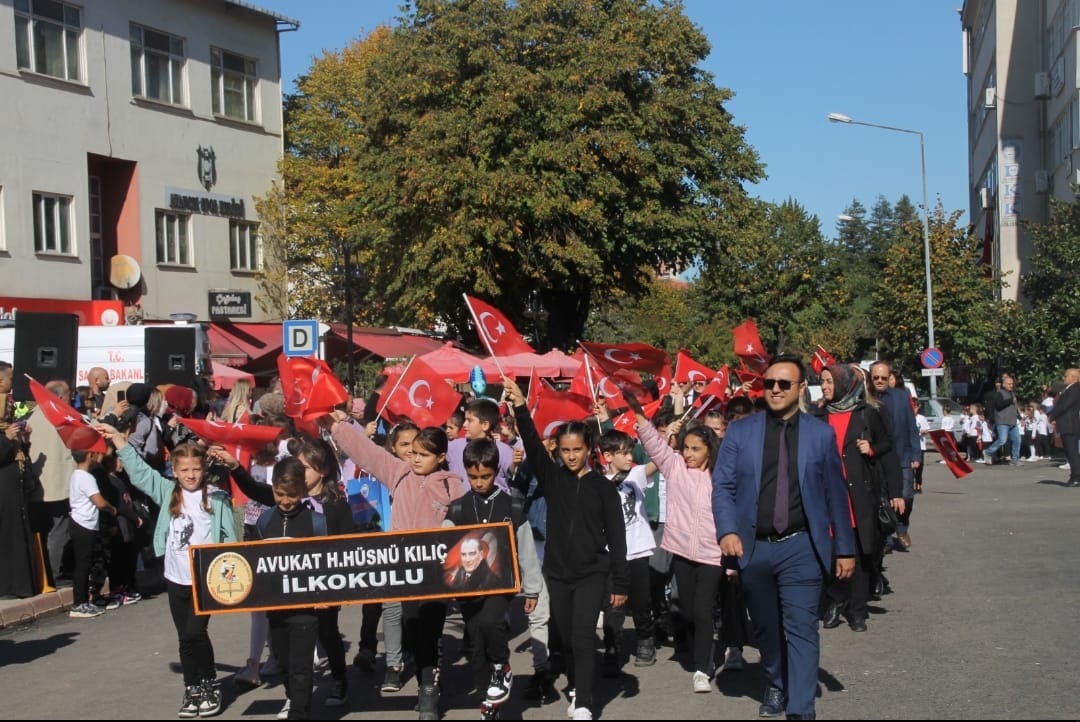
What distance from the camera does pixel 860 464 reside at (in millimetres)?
9539

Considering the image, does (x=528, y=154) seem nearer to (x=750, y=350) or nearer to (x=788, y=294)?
(x=750, y=350)

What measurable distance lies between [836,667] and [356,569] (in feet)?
10.5

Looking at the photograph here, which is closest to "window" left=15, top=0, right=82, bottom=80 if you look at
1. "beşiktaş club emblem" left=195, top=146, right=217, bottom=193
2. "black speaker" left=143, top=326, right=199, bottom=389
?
"beşiktaş club emblem" left=195, top=146, right=217, bottom=193

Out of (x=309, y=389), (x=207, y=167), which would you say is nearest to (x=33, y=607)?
(x=309, y=389)

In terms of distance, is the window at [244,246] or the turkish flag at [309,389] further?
the window at [244,246]

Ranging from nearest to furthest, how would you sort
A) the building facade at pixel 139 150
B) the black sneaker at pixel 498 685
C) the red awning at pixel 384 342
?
the black sneaker at pixel 498 685 < the building facade at pixel 139 150 < the red awning at pixel 384 342

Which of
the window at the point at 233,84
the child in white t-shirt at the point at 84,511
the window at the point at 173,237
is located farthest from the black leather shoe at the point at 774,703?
the window at the point at 233,84

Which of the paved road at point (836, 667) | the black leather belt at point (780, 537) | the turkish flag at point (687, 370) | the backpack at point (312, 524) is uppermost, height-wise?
the turkish flag at point (687, 370)

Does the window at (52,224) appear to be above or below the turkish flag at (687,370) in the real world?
above

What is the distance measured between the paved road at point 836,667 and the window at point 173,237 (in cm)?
2382

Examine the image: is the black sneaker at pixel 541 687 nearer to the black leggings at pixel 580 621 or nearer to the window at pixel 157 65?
the black leggings at pixel 580 621

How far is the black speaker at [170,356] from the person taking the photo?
16047 mm

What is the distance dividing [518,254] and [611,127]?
4.03 metres

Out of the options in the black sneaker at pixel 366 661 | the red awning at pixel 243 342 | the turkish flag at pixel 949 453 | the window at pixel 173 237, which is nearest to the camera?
the black sneaker at pixel 366 661
